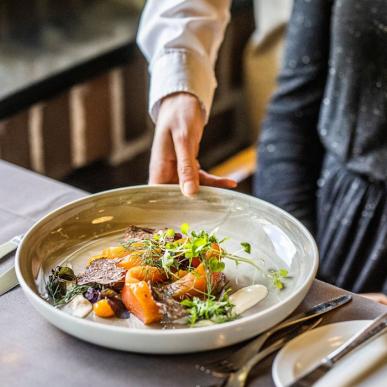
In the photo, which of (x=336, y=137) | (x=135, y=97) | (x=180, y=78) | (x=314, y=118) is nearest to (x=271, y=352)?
(x=180, y=78)

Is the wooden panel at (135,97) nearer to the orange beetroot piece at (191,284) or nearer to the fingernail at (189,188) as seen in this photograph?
the fingernail at (189,188)

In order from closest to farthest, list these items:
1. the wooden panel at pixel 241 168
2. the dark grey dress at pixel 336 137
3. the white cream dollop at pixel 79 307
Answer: the white cream dollop at pixel 79 307 < the dark grey dress at pixel 336 137 < the wooden panel at pixel 241 168

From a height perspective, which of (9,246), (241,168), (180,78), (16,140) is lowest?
(241,168)

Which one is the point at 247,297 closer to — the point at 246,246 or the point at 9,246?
the point at 246,246

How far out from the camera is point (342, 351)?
787 millimetres

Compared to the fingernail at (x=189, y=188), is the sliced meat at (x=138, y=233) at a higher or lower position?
lower

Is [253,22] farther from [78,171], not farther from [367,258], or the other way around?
[367,258]

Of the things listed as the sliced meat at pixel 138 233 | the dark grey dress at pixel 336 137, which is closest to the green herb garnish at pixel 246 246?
the sliced meat at pixel 138 233

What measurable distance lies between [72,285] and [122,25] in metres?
1.55

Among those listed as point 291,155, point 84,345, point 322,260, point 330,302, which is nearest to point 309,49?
point 291,155

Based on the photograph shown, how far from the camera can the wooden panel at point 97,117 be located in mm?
2289

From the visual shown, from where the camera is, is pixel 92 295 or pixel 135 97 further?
pixel 135 97

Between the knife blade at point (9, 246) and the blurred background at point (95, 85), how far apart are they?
87 centimetres

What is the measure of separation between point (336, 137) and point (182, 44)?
0.40 m
